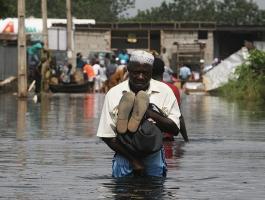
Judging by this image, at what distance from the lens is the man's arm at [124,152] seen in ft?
34.1

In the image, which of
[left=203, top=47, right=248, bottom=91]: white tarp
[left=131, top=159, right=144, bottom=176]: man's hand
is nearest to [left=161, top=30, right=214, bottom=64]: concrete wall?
[left=203, top=47, right=248, bottom=91]: white tarp

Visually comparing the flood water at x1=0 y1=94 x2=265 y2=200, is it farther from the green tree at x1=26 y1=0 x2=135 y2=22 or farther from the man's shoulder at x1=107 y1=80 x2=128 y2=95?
the green tree at x1=26 y1=0 x2=135 y2=22

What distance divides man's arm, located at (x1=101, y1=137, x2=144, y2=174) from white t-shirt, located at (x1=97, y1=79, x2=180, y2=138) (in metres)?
0.06

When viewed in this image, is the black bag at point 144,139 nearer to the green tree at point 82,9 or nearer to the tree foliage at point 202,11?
the green tree at point 82,9

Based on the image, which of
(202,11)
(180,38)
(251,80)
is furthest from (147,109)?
(202,11)

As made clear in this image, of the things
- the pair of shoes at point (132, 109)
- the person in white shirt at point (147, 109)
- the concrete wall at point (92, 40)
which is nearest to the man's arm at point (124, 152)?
the person in white shirt at point (147, 109)

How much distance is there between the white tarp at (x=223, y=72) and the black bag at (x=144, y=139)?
36417 millimetres

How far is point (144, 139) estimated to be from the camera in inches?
404

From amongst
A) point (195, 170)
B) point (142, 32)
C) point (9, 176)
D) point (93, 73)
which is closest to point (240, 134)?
point (195, 170)

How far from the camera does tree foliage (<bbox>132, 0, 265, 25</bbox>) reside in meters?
134

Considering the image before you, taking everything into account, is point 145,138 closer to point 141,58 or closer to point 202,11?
point 141,58

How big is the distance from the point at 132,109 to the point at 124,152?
47cm

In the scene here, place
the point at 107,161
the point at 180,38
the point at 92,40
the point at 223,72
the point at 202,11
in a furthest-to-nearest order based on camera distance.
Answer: the point at 202,11 < the point at 92,40 < the point at 180,38 < the point at 223,72 < the point at 107,161

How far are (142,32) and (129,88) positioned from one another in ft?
202
